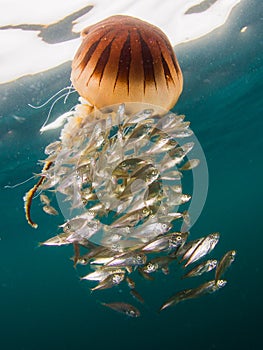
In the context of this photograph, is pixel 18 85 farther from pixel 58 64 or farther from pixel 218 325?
pixel 218 325

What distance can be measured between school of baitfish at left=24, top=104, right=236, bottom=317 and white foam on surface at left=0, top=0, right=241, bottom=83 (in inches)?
160

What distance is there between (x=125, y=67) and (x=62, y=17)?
457cm

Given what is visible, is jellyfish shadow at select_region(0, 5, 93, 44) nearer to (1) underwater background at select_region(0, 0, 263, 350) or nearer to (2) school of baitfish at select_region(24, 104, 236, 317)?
(1) underwater background at select_region(0, 0, 263, 350)

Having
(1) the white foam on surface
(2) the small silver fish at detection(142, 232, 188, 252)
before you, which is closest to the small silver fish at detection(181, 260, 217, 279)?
(2) the small silver fish at detection(142, 232, 188, 252)

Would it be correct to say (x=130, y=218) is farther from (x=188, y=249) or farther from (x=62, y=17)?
(x=62, y=17)

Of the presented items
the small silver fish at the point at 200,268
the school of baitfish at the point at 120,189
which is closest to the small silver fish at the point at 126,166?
the school of baitfish at the point at 120,189

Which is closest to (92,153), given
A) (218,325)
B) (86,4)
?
(86,4)

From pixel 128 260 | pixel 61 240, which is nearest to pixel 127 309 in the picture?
pixel 128 260

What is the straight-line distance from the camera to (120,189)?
3.75 metres

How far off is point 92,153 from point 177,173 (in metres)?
1.13

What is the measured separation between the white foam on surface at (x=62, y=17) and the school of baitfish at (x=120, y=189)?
406 centimetres

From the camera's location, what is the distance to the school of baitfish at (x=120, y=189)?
11.9 ft

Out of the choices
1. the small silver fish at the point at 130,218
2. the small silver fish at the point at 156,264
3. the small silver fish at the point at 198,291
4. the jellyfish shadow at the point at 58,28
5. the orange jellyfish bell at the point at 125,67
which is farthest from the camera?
the jellyfish shadow at the point at 58,28

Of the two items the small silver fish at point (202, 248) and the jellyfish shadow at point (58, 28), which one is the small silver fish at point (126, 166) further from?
the jellyfish shadow at point (58, 28)
